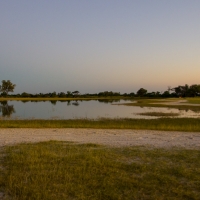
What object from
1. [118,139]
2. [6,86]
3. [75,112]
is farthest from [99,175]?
[6,86]

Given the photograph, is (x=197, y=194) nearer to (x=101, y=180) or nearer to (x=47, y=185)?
(x=101, y=180)

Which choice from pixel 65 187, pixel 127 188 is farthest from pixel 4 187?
pixel 127 188

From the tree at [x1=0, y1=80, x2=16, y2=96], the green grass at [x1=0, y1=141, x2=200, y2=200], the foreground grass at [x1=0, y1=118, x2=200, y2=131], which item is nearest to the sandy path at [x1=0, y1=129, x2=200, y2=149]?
the green grass at [x1=0, y1=141, x2=200, y2=200]

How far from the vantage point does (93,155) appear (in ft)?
30.5

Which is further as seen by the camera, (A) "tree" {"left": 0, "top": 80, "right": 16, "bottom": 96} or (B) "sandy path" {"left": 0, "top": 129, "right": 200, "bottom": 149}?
(A) "tree" {"left": 0, "top": 80, "right": 16, "bottom": 96}

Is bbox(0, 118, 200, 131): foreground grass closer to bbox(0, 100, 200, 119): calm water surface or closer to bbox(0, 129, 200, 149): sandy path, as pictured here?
bbox(0, 129, 200, 149): sandy path

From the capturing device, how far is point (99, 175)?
23.5ft

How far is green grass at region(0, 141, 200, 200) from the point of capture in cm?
594

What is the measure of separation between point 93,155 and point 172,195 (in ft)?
12.5

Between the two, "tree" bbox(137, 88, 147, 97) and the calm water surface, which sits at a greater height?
"tree" bbox(137, 88, 147, 97)

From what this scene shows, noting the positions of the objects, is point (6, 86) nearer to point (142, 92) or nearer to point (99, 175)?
point (142, 92)

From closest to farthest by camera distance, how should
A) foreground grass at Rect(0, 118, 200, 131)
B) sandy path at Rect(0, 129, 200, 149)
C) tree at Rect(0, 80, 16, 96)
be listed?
1. sandy path at Rect(0, 129, 200, 149)
2. foreground grass at Rect(0, 118, 200, 131)
3. tree at Rect(0, 80, 16, 96)

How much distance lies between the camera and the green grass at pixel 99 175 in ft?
19.5

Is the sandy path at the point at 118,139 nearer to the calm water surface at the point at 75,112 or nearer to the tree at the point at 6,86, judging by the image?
the calm water surface at the point at 75,112
